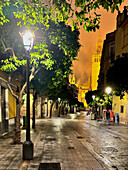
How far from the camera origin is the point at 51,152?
9.12 m

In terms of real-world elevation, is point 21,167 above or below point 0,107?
below

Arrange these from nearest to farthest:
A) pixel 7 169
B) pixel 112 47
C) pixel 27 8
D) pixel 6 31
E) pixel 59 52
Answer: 1. pixel 7 169
2. pixel 27 8
3. pixel 6 31
4. pixel 59 52
5. pixel 112 47

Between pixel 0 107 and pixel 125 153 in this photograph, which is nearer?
pixel 125 153

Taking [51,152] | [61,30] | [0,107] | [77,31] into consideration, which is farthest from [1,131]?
[77,31]

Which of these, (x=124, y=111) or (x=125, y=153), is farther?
(x=124, y=111)

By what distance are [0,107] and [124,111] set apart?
18.4 metres

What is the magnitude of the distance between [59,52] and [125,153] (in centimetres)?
910

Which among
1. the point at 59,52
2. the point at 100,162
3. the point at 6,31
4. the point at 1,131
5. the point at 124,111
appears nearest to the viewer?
the point at 100,162

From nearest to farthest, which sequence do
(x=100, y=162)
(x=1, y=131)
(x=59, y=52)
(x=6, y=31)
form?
(x=100, y=162)
(x=6, y=31)
(x=1, y=131)
(x=59, y=52)

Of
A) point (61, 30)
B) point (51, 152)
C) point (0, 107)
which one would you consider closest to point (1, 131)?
point (0, 107)

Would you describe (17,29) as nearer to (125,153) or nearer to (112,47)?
(125,153)

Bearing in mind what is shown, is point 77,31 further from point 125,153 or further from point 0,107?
point 125,153

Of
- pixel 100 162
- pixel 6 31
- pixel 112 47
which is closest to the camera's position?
pixel 100 162

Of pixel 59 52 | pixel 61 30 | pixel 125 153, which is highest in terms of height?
pixel 61 30
